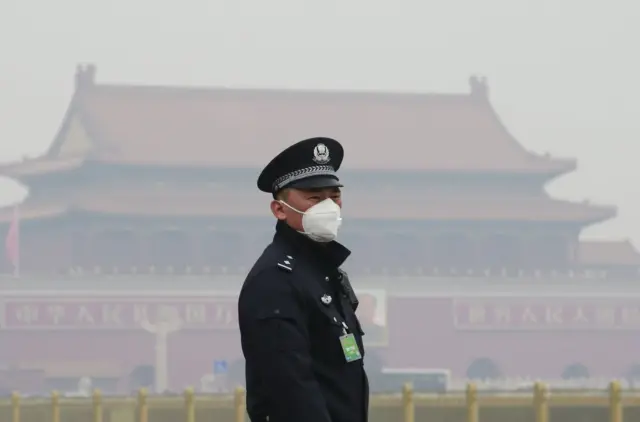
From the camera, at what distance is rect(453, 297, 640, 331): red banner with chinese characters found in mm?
42062

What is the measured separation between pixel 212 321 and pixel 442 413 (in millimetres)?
31912

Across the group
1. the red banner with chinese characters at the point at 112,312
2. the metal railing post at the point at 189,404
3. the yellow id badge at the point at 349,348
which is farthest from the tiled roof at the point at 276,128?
the yellow id badge at the point at 349,348

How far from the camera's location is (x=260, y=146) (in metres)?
49.3

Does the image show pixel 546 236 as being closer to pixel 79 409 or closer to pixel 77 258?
pixel 77 258

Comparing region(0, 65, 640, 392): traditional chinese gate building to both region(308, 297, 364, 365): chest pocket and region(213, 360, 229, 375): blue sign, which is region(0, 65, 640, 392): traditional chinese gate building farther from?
region(308, 297, 364, 365): chest pocket

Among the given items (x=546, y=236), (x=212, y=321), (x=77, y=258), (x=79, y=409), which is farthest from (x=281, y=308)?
(x=546, y=236)

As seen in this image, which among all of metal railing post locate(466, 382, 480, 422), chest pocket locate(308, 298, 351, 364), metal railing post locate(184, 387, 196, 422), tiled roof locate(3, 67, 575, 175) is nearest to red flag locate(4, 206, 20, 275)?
tiled roof locate(3, 67, 575, 175)

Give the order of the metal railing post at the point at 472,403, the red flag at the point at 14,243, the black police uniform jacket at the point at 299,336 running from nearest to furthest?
the black police uniform jacket at the point at 299,336 → the metal railing post at the point at 472,403 → the red flag at the point at 14,243

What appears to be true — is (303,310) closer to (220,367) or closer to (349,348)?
(349,348)

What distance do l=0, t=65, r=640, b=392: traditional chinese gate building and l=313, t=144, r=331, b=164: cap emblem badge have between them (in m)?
37.1

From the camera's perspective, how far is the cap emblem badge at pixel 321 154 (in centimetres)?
284

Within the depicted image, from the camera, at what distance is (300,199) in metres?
2.85

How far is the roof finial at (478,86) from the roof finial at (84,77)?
433 inches

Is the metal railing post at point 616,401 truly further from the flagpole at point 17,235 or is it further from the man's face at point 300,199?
the flagpole at point 17,235
